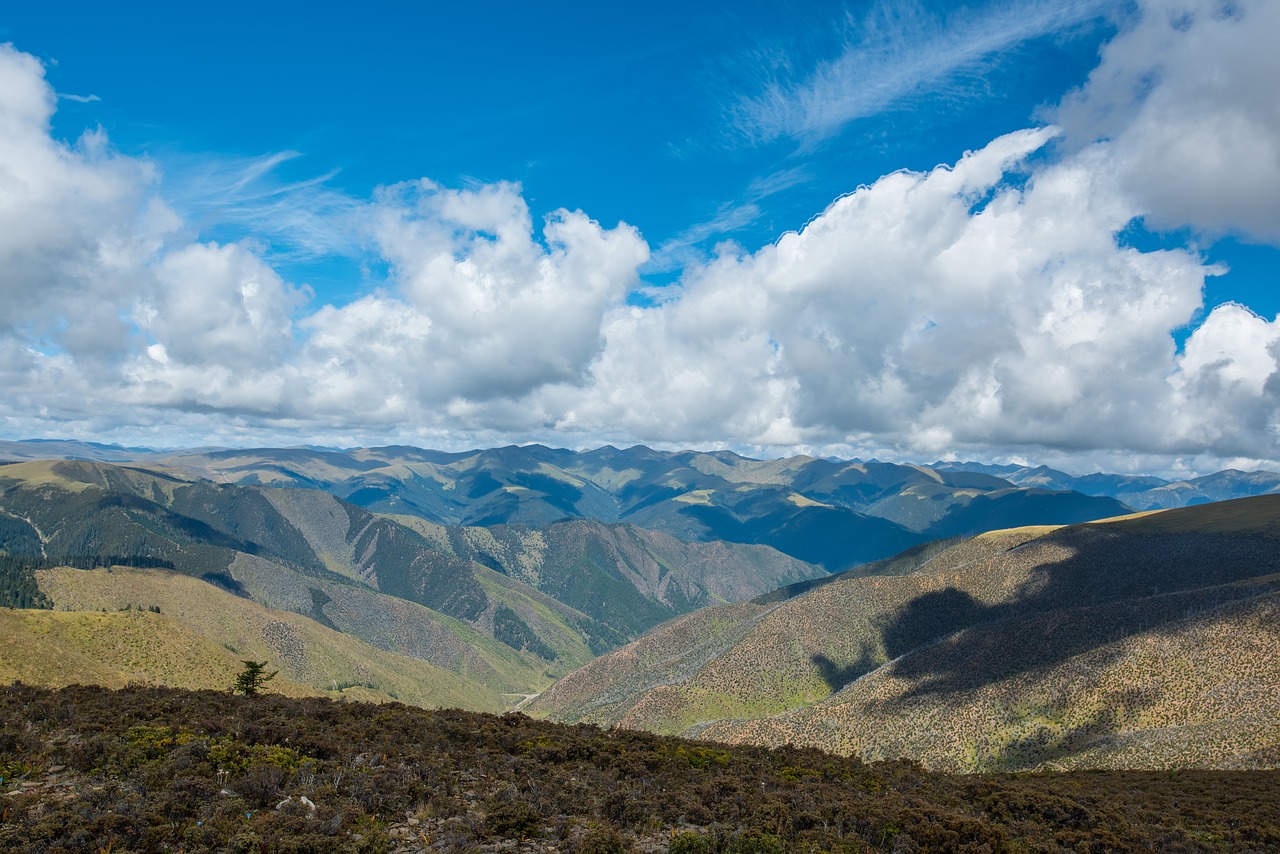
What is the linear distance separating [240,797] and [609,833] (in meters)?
15.2

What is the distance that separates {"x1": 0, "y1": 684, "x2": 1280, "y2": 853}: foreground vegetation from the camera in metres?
23.7

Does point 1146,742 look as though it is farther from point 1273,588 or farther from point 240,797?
point 240,797

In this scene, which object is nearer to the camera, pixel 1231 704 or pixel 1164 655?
pixel 1231 704

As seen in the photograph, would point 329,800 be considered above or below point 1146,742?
above

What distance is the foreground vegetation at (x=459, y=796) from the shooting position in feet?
77.7

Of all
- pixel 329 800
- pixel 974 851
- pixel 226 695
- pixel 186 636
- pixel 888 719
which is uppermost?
pixel 329 800

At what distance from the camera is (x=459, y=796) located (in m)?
28.8

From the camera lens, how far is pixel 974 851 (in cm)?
2592

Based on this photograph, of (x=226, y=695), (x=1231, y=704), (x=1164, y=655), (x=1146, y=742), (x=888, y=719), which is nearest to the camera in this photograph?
(x=226, y=695)

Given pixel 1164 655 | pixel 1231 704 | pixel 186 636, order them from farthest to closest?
pixel 186 636
pixel 1164 655
pixel 1231 704

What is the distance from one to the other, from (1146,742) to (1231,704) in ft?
73.5

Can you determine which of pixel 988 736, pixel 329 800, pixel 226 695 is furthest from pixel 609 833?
pixel 988 736

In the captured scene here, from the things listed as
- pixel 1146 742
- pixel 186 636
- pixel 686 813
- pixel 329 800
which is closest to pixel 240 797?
pixel 329 800

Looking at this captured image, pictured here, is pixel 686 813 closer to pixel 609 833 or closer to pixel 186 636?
pixel 609 833
